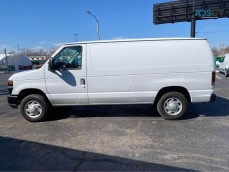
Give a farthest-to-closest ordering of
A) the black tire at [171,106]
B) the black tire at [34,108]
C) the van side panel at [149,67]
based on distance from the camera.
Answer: the black tire at [34,108]
the black tire at [171,106]
the van side panel at [149,67]

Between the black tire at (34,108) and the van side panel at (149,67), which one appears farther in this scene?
the black tire at (34,108)

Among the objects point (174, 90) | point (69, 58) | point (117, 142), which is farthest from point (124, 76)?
point (117, 142)

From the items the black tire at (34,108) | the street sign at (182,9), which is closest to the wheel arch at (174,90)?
the black tire at (34,108)

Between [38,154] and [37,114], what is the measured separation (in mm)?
2248

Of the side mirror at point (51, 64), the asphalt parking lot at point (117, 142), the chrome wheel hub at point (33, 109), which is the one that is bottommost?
the asphalt parking lot at point (117, 142)

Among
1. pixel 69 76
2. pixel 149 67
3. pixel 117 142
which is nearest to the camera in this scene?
pixel 117 142

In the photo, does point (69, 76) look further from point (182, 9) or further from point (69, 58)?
point (182, 9)

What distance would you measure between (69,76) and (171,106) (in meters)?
2.92

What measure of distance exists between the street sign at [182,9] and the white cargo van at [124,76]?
1222 inches

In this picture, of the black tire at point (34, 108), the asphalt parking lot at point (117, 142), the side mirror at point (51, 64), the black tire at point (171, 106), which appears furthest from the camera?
the black tire at point (34, 108)

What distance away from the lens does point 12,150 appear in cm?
429

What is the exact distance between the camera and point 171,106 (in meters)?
5.92

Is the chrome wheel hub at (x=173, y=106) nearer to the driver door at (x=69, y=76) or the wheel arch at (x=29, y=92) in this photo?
the driver door at (x=69, y=76)

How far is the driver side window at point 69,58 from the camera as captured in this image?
19.1 ft
